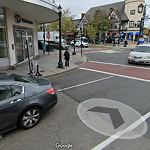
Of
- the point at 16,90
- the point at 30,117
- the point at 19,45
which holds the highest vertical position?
the point at 19,45

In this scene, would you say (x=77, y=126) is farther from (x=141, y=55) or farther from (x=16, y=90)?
(x=141, y=55)

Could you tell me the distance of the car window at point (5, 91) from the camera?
335cm

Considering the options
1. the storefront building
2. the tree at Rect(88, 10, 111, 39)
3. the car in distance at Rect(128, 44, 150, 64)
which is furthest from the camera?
the tree at Rect(88, 10, 111, 39)

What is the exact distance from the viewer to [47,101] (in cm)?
413

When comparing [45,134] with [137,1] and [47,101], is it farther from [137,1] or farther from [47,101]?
[137,1]

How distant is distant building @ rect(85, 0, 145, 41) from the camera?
1793 inches

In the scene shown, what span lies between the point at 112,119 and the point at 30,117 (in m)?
2.48

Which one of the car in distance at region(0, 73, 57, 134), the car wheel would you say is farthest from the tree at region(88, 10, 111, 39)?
the car wheel

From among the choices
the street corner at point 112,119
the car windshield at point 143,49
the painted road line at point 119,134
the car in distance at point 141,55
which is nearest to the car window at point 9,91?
the street corner at point 112,119

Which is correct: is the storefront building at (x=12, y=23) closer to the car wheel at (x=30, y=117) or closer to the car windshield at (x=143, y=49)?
the car wheel at (x=30, y=117)
